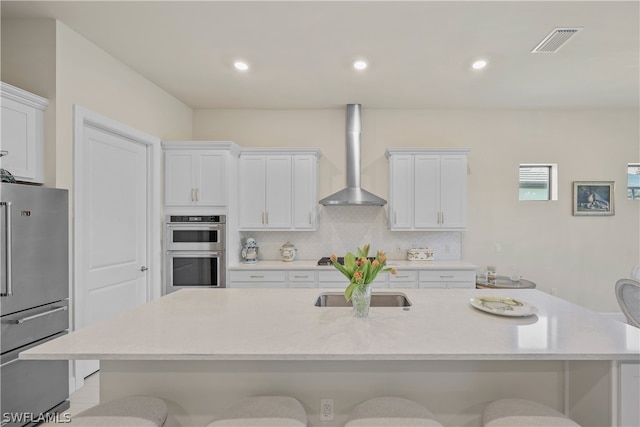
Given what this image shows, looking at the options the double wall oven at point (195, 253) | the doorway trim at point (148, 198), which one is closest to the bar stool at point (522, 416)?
the doorway trim at point (148, 198)

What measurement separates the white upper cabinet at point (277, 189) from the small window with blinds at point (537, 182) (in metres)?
2.87

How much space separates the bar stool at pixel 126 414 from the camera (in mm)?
1271

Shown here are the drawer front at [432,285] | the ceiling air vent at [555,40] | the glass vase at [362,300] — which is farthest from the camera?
the drawer front at [432,285]

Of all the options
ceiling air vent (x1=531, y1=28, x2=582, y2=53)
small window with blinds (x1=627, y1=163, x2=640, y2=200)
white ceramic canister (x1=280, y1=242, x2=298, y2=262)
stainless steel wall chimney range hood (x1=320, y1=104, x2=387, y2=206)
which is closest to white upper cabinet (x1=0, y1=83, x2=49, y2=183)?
white ceramic canister (x1=280, y1=242, x2=298, y2=262)

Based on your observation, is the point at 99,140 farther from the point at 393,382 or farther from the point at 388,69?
the point at 393,382

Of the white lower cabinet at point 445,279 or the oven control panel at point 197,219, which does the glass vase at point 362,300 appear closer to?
the white lower cabinet at point 445,279

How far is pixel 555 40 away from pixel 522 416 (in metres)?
2.80

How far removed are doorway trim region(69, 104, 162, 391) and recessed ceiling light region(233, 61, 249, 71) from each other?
120 centimetres

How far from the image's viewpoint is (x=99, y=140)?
9.43ft

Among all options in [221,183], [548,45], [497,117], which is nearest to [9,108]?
[221,183]

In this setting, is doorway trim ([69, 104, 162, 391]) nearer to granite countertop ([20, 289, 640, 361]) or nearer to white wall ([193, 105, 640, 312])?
granite countertop ([20, 289, 640, 361])

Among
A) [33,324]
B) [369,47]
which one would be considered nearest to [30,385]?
[33,324]

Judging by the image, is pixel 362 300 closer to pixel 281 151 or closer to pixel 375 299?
pixel 375 299

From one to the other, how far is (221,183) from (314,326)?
2.57 metres
